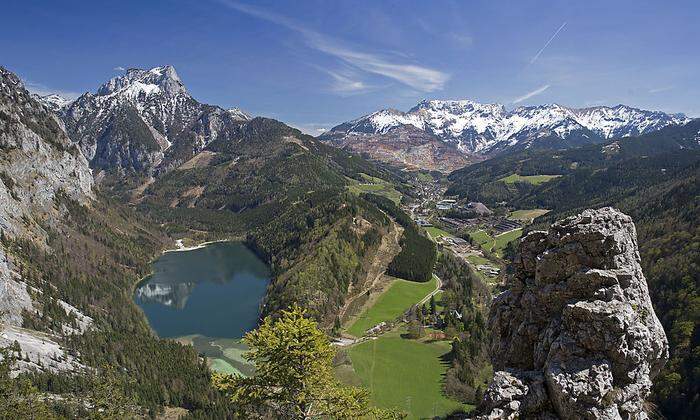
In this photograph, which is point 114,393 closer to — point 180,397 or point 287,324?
point 287,324

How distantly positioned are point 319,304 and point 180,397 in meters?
45.2

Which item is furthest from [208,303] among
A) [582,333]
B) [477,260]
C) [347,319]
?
[582,333]

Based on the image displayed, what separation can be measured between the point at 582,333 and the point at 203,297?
15095 cm

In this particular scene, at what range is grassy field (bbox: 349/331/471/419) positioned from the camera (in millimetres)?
71750

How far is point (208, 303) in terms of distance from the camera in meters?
144

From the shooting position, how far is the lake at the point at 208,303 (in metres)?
110

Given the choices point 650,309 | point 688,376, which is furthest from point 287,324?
point 688,376

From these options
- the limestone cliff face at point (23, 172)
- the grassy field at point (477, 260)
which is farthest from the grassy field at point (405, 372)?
the limestone cliff face at point (23, 172)

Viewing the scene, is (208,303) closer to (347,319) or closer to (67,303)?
(67,303)

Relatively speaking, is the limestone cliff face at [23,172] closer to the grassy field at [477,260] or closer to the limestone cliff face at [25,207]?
the limestone cliff face at [25,207]

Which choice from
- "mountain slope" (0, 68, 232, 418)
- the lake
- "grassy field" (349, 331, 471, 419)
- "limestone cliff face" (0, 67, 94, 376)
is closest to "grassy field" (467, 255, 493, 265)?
"grassy field" (349, 331, 471, 419)

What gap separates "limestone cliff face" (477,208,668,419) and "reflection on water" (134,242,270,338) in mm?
106645

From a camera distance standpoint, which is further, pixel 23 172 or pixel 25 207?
pixel 23 172

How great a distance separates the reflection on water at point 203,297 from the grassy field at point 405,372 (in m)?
43.6
